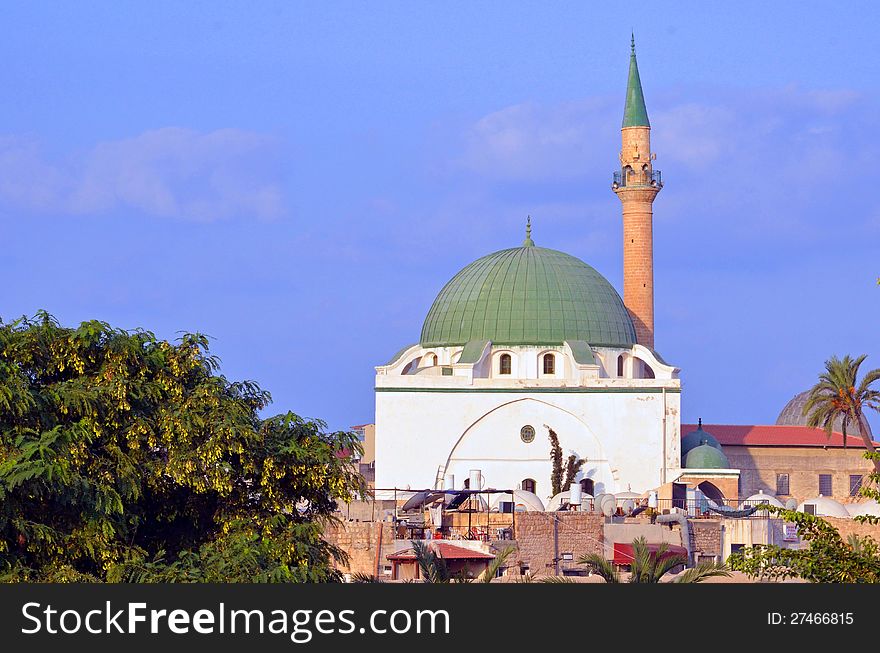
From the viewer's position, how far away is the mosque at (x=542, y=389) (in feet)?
168

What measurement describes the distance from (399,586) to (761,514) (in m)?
30.4

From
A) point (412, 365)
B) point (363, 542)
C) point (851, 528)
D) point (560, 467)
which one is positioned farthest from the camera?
point (412, 365)

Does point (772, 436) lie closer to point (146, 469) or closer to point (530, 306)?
point (530, 306)

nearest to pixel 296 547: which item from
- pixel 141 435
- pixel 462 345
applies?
pixel 141 435

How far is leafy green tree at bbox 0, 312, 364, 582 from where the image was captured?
60.0 ft

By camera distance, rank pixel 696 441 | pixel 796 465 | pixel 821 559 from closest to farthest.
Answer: pixel 821 559 < pixel 696 441 < pixel 796 465

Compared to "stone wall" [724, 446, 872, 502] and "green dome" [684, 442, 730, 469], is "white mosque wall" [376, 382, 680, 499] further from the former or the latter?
"stone wall" [724, 446, 872, 502]

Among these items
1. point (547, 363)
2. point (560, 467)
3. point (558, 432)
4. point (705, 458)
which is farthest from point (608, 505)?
point (547, 363)

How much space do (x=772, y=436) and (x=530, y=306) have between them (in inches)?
399

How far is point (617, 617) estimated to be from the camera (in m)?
13.2

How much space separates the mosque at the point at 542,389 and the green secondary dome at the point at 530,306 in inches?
1.7

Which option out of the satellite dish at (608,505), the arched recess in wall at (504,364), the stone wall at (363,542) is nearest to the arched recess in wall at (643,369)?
the arched recess in wall at (504,364)

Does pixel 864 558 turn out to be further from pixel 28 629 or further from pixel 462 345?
pixel 462 345

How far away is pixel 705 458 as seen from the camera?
52125 millimetres
